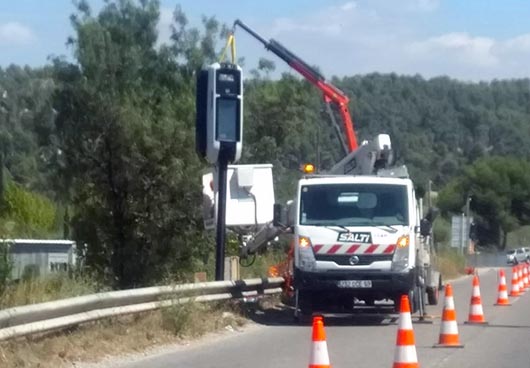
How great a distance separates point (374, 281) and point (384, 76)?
139 meters

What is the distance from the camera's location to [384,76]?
157625 millimetres

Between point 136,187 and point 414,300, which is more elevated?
point 136,187

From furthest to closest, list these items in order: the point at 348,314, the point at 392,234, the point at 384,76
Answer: the point at 384,76 < the point at 348,314 < the point at 392,234

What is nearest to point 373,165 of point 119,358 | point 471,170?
point 119,358

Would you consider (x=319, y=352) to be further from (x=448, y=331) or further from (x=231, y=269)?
(x=231, y=269)

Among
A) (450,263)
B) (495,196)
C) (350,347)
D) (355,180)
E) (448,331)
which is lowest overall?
(450,263)

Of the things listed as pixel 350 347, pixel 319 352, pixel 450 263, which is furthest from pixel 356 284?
pixel 450 263

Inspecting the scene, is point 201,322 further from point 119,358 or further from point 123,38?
point 123,38

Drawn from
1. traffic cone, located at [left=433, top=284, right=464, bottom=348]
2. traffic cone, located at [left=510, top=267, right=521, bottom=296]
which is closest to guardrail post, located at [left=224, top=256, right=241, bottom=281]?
traffic cone, located at [left=433, top=284, right=464, bottom=348]

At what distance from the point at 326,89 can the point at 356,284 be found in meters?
11.7

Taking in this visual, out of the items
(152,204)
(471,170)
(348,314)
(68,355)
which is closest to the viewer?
(68,355)

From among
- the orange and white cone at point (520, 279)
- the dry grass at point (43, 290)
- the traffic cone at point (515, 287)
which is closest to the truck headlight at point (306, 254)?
the dry grass at point (43, 290)

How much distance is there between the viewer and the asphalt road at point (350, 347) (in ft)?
48.5

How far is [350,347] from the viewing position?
16.8 m
